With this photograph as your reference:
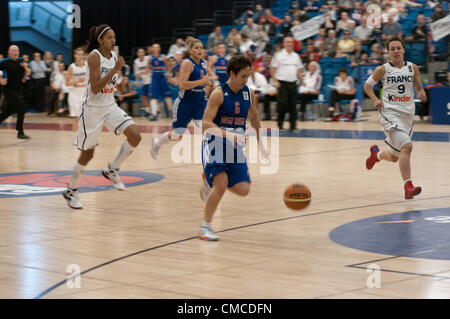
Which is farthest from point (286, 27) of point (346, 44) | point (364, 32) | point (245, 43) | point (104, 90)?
point (104, 90)

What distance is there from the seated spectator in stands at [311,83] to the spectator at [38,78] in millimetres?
Answer: 10775

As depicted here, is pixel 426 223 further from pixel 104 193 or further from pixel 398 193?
pixel 104 193

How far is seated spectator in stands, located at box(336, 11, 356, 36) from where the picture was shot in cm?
2281

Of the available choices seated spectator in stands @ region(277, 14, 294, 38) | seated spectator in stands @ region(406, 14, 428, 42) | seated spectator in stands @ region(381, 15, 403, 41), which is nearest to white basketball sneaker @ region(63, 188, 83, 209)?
→ seated spectator in stands @ region(381, 15, 403, 41)

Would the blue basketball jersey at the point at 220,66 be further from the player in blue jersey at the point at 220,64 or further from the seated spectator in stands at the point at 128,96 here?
the seated spectator in stands at the point at 128,96

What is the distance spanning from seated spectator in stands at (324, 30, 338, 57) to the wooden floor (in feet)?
35.3

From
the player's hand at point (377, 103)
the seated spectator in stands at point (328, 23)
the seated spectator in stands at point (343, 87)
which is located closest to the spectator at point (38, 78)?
the seated spectator in stands at point (328, 23)

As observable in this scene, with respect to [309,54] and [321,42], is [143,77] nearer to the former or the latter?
[309,54]

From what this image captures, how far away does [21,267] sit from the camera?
6027mm

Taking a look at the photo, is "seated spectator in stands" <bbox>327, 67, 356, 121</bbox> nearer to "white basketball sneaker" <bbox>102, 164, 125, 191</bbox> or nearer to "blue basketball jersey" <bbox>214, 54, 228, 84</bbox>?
"blue basketball jersey" <bbox>214, 54, 228, 84</bbox>

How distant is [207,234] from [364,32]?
54.7ft

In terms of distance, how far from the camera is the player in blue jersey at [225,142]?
696cm

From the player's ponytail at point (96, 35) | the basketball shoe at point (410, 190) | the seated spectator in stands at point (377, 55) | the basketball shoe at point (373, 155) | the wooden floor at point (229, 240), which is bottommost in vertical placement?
the wooden floor at point (229, 240)

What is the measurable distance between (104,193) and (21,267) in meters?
3.95
